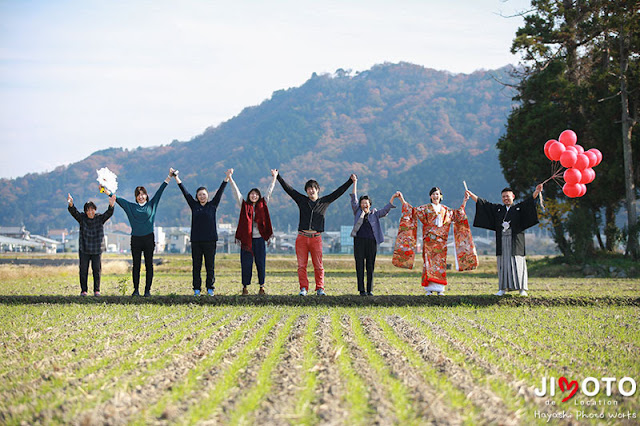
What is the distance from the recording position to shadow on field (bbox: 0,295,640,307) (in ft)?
36.9

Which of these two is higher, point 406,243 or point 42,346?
point 406,243

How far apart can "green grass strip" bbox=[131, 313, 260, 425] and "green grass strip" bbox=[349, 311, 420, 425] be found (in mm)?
1431

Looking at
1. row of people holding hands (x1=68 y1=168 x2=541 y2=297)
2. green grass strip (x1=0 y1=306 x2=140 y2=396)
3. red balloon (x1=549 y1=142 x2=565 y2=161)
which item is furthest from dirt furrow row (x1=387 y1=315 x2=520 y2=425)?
red balloon (x1=549 y1=142 x2=565 y2=161)

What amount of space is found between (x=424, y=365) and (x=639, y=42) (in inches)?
962

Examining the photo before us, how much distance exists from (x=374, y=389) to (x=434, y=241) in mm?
6956

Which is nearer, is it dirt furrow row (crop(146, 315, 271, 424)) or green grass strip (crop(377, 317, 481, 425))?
dirt furrow row (crop(146, 315, 271, 424))

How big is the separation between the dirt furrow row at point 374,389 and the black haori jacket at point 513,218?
5.22m

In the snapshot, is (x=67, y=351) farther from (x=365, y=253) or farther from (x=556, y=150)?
(x=556, y=150)

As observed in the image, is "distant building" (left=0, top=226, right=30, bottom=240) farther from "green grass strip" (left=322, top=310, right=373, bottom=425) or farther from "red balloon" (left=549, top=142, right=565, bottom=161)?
"green grass strip" (left=322, top=310, right=373, bottom=425)

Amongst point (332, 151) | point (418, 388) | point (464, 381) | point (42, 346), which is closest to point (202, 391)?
point (418, 388)

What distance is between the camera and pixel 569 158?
1209 centimetres

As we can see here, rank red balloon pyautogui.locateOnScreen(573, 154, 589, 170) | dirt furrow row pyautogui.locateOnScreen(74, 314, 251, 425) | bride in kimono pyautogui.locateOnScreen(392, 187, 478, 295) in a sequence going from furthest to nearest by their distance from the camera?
red balloon pyautogui.locateOnScreen(573, 154, 589, 170), bride in kimono pyautogui.locateOnScreen(392, 187, 478, 295), dirt furrow row pyautogui.locateOnScreen(74, 314, 251, 425)

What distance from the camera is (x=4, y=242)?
77.8 metres

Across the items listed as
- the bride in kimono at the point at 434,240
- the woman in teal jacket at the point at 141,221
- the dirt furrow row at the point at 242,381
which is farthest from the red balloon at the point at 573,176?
the woman in teal jacket at the point at 141,221
